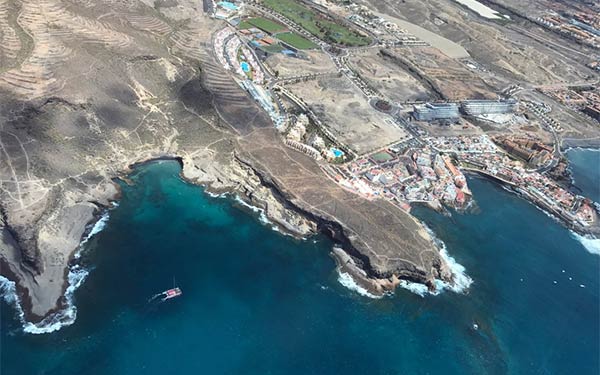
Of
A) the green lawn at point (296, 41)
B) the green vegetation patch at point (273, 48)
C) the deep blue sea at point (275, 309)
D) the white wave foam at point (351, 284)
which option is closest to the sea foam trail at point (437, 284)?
the white wave foam at point (351, 284)

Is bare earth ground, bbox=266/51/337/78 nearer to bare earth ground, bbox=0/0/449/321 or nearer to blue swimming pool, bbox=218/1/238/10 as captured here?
bare earth ground, bbox=0/0/449/321

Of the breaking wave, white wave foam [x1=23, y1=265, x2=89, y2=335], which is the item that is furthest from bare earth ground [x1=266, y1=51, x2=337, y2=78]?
white wave foam [x1=23, y1=265, x2=89, y2=335]

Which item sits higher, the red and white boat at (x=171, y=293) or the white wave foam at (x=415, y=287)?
the white wave foam at (x=415, y=287)

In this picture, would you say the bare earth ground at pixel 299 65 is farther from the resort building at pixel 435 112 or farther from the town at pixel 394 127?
the resort building at pixel 435 112

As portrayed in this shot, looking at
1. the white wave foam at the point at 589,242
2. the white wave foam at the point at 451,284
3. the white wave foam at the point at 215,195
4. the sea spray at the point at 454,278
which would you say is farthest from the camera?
the white wave foam at the point at 589,242

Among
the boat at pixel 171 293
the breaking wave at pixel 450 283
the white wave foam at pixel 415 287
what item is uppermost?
the breaking wave at pixel 450 283

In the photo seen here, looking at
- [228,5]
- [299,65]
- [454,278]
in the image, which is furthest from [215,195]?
[228,5]

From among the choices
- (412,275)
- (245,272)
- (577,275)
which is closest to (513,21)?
(577,275)
